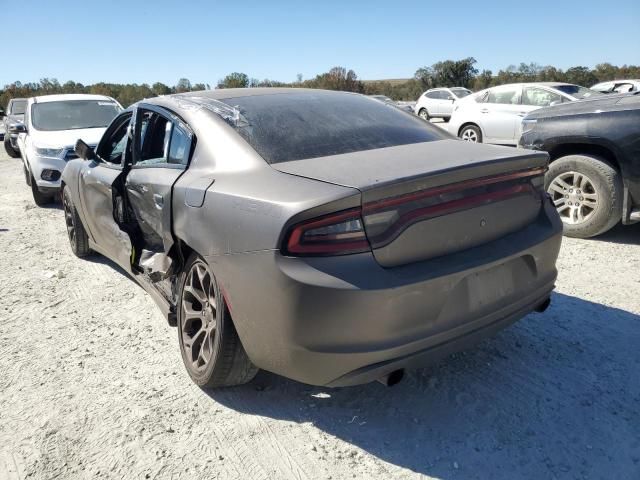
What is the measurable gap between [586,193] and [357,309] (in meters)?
3.97

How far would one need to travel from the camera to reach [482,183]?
233 centimetres

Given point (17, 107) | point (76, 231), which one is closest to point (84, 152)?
point (76, 231)

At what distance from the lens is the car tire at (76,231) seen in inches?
200

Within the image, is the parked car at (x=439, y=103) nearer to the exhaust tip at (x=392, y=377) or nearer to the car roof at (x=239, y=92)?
the car roof at (x=239, y=92)

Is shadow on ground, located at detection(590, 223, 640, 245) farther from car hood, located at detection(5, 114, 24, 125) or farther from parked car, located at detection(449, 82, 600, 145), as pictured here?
car hood, located at detection(5, 114, 24, 125)

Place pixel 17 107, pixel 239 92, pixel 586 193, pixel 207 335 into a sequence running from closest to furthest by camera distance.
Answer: pixel 207 335 → pixel 239 92 → pixel 586 193 → pixel 17 107

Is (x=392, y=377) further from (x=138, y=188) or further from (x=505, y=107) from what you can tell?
(x=505, y=107)

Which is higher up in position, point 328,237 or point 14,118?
point 328,237

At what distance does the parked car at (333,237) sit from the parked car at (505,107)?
9.48 metres

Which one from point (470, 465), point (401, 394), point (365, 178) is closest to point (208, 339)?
point (401, 394)

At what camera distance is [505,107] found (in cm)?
1193

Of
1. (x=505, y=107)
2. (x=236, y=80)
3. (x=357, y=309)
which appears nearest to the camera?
(x=357, y=309)

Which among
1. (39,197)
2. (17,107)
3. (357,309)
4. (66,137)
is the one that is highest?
(17,107)

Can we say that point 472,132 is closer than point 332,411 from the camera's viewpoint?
No
